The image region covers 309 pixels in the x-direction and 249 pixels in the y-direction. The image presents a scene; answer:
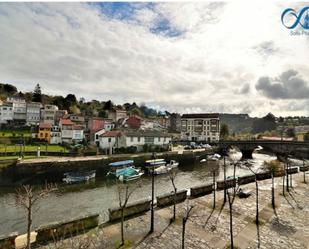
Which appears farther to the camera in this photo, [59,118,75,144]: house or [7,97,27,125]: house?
[7,97,27,125]: house

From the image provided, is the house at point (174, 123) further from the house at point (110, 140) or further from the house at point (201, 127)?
the house at point (110, 140)

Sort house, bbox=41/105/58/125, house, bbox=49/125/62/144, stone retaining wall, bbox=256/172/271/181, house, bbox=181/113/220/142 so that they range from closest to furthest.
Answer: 1. stone retaining wall, bbox=256/172/271/181
2. house, bbox=49/125/62/144
3. house, bbox=41/105/58/125
4. house, bbox=181/113/220/142

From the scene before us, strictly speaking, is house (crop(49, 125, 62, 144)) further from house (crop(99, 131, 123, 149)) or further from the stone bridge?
the stone bridge

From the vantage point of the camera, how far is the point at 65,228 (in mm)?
10562

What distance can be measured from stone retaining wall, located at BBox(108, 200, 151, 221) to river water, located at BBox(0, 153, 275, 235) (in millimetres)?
1762

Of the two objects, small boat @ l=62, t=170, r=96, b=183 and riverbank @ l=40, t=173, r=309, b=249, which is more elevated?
riverbank @ l=40, t=173, r=309, b=249

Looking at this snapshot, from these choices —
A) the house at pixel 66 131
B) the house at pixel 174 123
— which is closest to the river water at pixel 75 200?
the house at pixel 66 131

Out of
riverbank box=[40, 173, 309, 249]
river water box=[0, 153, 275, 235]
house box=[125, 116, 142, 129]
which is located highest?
house box=[125, 116, 142, 129]

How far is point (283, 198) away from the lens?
58.5 feet

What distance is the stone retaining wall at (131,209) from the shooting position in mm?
12433

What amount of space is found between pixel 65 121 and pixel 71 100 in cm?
4421

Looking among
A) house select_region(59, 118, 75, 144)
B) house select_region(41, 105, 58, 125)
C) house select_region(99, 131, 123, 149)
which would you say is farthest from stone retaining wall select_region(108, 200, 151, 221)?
house select_region(41, 105, 58, 125)

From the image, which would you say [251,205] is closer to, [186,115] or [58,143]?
[58,143]

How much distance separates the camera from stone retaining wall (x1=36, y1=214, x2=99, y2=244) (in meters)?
9.94
